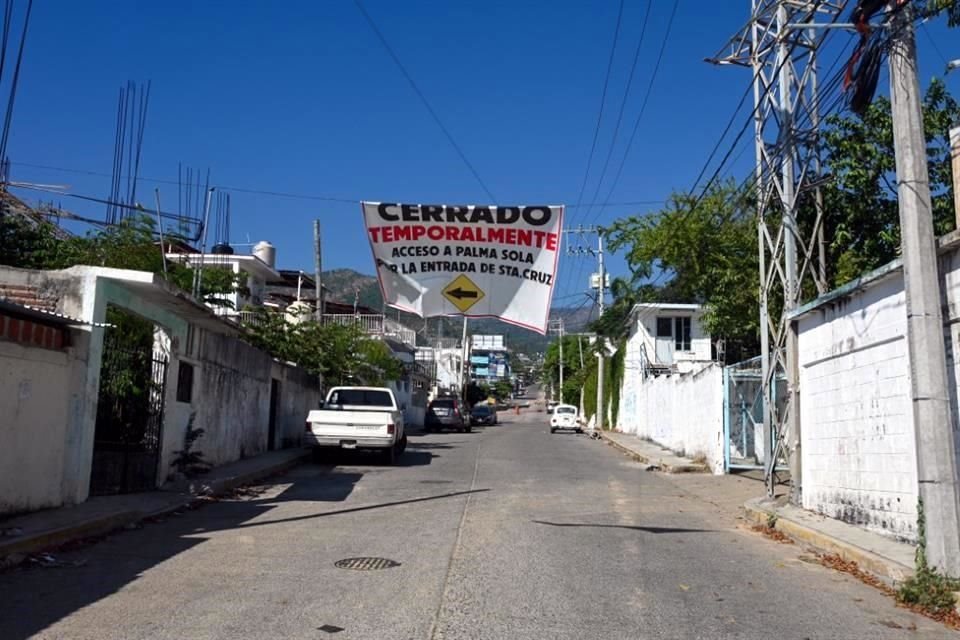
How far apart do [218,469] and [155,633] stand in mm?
11925

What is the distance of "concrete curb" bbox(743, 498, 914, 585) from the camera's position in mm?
8398

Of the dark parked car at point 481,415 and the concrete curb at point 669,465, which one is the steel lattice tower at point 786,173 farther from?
the dark parked car at point 481,415

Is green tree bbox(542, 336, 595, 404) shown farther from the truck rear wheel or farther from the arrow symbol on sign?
the arrow symbol on sign

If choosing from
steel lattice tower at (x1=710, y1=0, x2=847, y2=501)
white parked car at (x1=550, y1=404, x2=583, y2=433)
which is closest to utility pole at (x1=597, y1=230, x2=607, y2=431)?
white parked car at (x1=550, y1=404, x2=583, y2=433)

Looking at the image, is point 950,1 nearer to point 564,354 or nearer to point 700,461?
point 700,461

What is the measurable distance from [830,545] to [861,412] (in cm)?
199

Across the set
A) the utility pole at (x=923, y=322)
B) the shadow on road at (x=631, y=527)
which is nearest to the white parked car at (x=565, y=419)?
the shadow on road at (x=631, y=527)

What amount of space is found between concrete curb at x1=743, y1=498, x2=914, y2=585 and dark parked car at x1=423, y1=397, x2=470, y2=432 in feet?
104

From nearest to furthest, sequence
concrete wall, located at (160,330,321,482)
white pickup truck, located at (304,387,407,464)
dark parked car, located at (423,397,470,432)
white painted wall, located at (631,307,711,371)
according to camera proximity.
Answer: concrete wall, located at (160,330,321,482) → white pickup truck, located at (304,387,407,464) → white painted wall, located at (631,307,711,371) → dark parked car, located at (423,397,470,432)

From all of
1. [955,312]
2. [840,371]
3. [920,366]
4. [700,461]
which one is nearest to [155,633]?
[920,366]

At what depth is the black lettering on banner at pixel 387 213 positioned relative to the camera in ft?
31.3

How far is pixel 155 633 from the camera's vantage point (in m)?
5.98

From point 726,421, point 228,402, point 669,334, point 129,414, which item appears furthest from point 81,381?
point 669,334

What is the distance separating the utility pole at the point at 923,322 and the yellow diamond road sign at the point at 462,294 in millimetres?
4391
